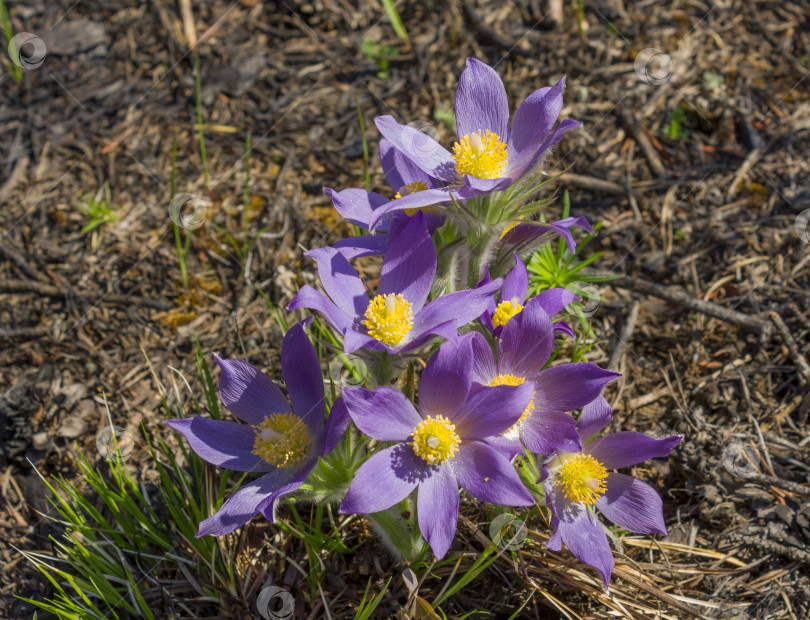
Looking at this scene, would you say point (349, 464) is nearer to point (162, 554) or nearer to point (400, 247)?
point (400, 247)

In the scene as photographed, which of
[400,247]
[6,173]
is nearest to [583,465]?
[400,247]

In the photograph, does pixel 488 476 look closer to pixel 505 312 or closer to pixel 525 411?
pixel 525 411

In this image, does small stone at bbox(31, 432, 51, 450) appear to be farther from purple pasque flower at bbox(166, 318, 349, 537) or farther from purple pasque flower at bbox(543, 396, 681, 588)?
purple pasque flower at bbox(543, 396, 681, 588)

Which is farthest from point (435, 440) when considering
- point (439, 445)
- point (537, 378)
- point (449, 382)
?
point (537, 378)

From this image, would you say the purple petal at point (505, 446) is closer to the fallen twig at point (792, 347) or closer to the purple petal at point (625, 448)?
the purple petal at point (625, 448)

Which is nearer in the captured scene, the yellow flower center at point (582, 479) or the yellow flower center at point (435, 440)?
the yellow flower center at point (435, 440)

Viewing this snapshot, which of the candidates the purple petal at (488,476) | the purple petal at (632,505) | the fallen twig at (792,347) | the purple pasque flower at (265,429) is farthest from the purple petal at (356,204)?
the fallen twig at (792,347)
